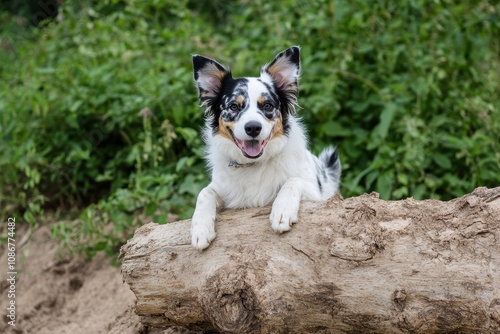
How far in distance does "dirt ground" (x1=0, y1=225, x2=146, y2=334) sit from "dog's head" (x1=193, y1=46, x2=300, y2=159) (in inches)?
57.2

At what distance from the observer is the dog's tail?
5.11 metres

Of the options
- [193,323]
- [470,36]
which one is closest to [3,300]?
[193,323]

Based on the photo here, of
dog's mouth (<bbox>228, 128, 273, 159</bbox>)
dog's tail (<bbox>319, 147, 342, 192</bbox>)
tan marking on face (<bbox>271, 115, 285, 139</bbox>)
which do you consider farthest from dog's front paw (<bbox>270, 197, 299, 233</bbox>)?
dog's tail (<bbox>319, 147, 342, 192</bbox>)

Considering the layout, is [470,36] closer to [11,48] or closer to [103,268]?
[103,268]

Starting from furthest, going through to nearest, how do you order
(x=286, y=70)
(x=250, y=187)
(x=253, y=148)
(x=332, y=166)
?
(x=332, y=166) < (x=286, y=70) < (x=250, y=187) < (x=253, y=148)

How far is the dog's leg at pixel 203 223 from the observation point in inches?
137

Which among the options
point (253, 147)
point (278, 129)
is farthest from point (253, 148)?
point (278, 129)

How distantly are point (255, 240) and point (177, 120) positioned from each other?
2825 mm

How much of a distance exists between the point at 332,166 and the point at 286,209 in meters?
1.82

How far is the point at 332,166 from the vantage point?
17.1 feet

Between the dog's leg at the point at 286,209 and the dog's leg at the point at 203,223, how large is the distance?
364 millimetres

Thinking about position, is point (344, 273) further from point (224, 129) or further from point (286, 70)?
point (286, 70)

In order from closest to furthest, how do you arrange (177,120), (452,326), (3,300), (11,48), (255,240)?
(452,326), (255,240), (3,300), (177,120), (11,48)

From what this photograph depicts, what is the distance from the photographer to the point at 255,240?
3.45 m
